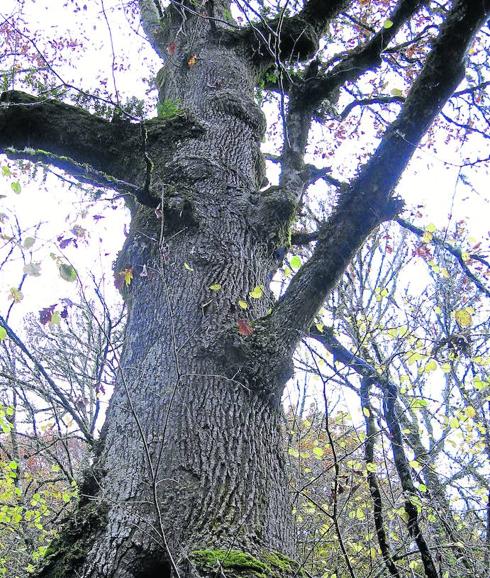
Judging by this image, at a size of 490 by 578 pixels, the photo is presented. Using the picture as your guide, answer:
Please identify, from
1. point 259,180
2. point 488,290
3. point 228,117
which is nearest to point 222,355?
point 259,180

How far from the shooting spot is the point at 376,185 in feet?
7.86

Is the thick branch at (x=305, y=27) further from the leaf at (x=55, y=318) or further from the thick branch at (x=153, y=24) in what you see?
the leaf at (x=55, y=318)

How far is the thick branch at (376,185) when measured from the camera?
2320 mm

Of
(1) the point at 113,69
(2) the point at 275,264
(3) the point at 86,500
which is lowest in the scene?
(3) the point at 86,500

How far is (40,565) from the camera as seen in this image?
5.77 ft

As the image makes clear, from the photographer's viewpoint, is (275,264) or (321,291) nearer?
(321,291)

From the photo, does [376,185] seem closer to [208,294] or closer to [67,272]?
[208,294]

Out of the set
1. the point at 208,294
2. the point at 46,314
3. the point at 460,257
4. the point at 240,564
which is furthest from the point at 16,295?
the point at 460,257

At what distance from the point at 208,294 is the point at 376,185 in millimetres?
990

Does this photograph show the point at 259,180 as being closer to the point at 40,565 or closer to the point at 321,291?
the point at 321,291

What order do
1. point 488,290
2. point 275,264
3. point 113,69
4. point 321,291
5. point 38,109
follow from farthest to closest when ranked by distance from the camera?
1. point 488,290
2. point 38,109
3. point 275,264
4. point 321,291
5. point 113,69

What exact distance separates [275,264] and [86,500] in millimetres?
1672

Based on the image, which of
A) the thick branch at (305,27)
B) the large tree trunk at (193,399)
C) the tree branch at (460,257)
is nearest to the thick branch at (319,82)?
the large tree trunk at (193,399)

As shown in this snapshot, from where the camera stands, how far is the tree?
5.64 ft
